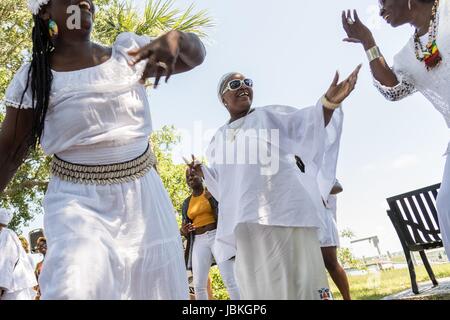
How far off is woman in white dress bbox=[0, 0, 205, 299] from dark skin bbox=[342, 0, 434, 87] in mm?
1507

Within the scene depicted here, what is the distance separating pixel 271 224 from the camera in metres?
3.67

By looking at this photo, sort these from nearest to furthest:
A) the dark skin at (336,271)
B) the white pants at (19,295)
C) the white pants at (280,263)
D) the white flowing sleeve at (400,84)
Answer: the white flowing sleeve at (400,84) → the white pants at (280,263) → the dark skin at (336,271) → the white pants at (19,295)

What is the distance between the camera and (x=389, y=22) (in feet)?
10.5

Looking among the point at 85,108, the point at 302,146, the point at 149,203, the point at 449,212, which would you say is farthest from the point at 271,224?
the point at 85,108

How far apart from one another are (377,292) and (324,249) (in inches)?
64.0

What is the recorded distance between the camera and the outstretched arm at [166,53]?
1.85m

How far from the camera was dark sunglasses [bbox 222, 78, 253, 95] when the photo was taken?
4.40 m

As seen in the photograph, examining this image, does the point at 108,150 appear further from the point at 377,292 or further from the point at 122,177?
the point at 377,292

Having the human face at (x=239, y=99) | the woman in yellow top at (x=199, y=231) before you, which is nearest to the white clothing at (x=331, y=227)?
the woman in yellow top at (x=199, y=231)

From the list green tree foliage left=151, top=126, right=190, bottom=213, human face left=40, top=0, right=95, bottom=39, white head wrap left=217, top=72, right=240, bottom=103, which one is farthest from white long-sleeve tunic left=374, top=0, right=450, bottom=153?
green tree foliage left=151, top=126, right=190, bottom=213

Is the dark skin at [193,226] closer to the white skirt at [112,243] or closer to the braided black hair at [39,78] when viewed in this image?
the braided black hair at [39,78]
